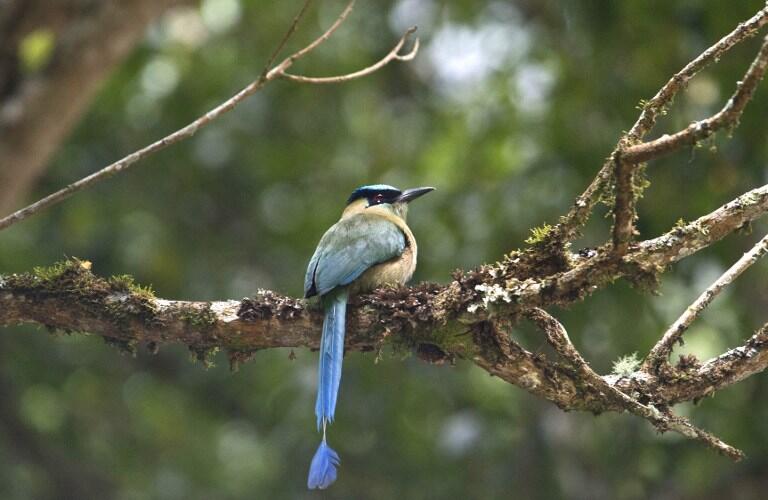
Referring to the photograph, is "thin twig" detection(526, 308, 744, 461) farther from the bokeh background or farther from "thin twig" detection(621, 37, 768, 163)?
the bokeh background

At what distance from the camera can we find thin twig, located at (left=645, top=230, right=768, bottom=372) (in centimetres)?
293

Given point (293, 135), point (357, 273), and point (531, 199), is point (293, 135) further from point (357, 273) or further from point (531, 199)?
point (357, 273)

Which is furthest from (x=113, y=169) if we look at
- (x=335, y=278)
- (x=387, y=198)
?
(x=387, y=198)

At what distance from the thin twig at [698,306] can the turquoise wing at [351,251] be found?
111cm

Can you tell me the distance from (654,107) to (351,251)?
1.60 metres

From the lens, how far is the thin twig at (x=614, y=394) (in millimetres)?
2846

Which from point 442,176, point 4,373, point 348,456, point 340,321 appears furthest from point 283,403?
point 340,321

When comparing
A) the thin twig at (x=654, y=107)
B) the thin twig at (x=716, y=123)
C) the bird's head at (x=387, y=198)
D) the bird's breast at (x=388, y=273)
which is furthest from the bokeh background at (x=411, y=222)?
the thin twig at (x=716, y=123)

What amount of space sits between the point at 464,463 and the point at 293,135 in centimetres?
281

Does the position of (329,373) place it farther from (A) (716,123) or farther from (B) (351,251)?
(A) (716,123)

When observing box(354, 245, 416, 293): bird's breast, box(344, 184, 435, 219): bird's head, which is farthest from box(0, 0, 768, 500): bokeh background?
box(354, 245, 416, 293): bird's breast

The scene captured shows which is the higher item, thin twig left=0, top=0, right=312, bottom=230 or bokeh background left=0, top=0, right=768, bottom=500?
bokeh background left=0, top=0, right=768, bottom=500

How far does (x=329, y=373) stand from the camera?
135 inches

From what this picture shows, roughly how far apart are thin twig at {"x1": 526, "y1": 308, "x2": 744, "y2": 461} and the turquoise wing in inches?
32.8
